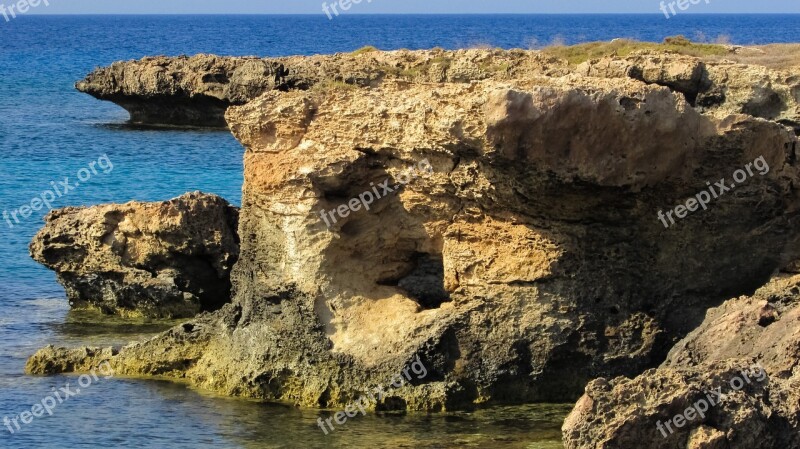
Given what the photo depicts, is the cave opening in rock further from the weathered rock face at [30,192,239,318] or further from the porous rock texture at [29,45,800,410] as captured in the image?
the weathered rock face at [30,192,239,318]

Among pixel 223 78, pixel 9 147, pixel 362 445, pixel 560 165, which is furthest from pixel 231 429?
pixel 223 78

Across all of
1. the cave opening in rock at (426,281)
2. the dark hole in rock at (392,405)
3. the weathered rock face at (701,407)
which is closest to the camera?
the weathered rock face at (701,407)

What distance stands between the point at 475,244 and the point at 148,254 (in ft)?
22.7

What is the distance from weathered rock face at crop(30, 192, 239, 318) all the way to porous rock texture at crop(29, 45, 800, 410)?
13.2 feet

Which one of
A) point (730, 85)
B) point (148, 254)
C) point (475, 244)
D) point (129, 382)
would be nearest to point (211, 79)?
point (730, 85)

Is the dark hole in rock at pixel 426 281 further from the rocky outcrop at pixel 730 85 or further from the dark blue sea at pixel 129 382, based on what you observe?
the rocky outcrop at pixel 730 85

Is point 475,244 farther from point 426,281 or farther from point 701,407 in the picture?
point 701,407

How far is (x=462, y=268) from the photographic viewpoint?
1530 centimetres

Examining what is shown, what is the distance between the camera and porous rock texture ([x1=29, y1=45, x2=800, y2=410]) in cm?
1435

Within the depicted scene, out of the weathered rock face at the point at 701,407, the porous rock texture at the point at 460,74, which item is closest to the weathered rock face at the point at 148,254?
the porous rock texture at the point at 460,74

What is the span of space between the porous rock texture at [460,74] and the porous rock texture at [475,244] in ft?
4.35

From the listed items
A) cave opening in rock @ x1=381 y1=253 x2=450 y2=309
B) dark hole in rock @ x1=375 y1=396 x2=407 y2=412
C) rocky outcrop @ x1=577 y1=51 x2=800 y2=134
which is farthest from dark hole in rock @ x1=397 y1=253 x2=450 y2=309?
rocky outcrop @ x1=577 y1=51 x2=800 y2=134

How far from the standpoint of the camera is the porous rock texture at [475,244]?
47.1ft

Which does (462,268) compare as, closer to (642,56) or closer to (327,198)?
(327,198)
